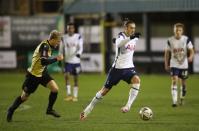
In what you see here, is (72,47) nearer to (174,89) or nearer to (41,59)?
(174,89)

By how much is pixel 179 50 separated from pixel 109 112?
2830 mm

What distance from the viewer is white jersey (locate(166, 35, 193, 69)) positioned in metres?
17.0

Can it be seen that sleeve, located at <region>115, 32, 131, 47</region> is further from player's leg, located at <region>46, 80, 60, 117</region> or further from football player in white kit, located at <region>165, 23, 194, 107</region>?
football player in white kit, located at <region>165, 23, 194, 107</region>

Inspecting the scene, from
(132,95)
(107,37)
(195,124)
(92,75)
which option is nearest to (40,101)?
(132,95)

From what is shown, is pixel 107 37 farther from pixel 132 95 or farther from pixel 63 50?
pixel 132 95

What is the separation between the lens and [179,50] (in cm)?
1702

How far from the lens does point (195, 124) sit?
43.9ft

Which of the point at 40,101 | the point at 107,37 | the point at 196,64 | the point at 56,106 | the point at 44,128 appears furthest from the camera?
the point at 107,37

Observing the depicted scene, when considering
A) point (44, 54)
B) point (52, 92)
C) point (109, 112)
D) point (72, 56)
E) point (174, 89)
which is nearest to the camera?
point (44, 54)

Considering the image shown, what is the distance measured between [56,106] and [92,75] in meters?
12.4

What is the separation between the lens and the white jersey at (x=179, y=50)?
17.0 m

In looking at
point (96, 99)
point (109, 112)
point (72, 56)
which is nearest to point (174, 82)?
point (109, 112)

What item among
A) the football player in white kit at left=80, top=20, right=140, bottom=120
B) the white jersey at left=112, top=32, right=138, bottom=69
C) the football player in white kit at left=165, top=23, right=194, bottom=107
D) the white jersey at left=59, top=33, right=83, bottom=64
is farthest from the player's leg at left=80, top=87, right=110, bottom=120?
the white jersey at left=59, top=33, right=83, bottom=64

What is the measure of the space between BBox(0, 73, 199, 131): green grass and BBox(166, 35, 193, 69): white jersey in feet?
3.88
